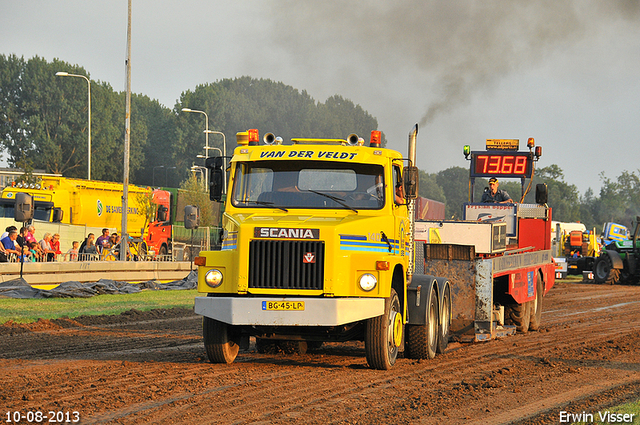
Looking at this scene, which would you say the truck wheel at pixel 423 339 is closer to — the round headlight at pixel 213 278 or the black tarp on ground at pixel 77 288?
the round headlight at pixel 213 278

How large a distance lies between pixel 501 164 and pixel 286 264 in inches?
381

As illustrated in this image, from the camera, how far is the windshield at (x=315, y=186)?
1006 cm

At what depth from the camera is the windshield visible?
1006 centimetres

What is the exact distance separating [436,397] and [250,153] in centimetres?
411

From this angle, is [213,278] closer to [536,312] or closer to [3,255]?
[536,312]

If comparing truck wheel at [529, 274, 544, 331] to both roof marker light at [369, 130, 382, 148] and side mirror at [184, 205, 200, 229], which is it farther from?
side mirror at [184, 205, 200, 229]

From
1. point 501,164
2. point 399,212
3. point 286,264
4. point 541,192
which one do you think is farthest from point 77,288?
point 286,264

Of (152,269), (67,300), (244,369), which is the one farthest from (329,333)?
(152,269)

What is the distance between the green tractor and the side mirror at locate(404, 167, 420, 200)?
958 inches

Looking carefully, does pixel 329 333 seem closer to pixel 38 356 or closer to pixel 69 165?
pixel 38 356

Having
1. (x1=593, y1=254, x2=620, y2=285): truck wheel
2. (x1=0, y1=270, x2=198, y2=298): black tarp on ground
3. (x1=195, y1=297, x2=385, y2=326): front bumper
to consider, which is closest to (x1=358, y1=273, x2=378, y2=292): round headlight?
(x1=195, y1=297, x2=385, y2=326): front bumper

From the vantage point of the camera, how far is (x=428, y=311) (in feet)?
35.3

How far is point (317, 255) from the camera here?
30.0ft

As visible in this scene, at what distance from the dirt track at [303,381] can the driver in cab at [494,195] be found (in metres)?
3.03
